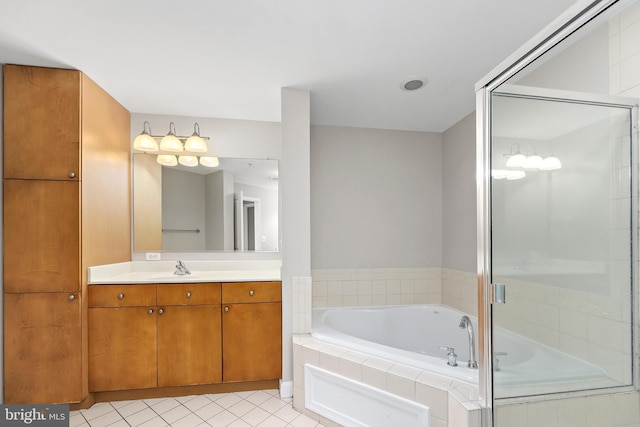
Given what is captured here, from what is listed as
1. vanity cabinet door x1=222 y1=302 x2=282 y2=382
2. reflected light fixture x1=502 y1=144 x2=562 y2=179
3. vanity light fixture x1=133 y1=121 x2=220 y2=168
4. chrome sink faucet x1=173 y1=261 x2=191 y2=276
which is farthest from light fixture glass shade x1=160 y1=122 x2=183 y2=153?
reflected light fixture x1=502 y1=144 x2=562 y2=179

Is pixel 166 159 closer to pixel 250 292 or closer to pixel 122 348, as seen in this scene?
pixel 250 292

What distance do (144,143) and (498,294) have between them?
2.78 meters

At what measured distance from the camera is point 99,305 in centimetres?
221

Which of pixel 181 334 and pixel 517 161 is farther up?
pixel 517 161

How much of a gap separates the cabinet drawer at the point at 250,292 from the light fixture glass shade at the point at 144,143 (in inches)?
54.0

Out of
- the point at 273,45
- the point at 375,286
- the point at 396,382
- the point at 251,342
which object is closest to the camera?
the point at 396,382

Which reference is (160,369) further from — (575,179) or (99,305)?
(575,179)

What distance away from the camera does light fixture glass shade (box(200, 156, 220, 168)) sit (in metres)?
2.91

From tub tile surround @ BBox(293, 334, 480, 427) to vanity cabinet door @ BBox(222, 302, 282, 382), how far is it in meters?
0.28

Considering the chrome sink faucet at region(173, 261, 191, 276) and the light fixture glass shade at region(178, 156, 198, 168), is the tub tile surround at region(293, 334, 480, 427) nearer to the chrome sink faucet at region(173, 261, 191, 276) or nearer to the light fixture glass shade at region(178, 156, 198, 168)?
the chrome sink faucet at region(173, 261, 191, 276)

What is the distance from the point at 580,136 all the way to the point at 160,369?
9.32ft

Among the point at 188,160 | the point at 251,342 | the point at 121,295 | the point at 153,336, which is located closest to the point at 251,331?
the point at 251,342

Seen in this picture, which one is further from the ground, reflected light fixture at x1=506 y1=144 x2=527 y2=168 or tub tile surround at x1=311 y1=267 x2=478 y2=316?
reflected light fixture at x1=506 y1=144 x2=527 y2=168

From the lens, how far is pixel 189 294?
2.32 m
